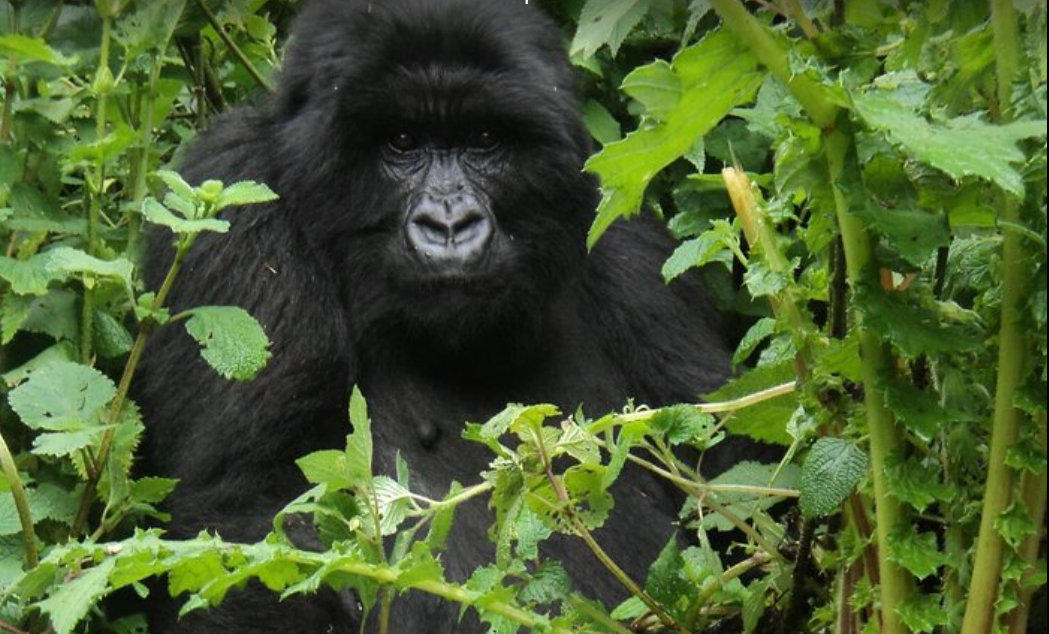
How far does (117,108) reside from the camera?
3.99 meters

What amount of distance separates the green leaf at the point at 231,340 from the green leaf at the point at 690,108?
4.40ft

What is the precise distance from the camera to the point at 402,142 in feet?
13.3

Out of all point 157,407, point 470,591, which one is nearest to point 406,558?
point 470,591

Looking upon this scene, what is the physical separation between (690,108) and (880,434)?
41 centimetres

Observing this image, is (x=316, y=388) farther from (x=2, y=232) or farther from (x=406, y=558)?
(x=406, y=558)

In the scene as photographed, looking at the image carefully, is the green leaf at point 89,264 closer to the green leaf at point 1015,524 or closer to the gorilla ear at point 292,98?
the gorilla ear at point 292,98

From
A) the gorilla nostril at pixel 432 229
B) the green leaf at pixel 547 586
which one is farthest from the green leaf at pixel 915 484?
the gorilla nostril at pixel 432 229

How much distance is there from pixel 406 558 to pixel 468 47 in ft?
7.17

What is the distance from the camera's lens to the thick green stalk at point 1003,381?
170 cm

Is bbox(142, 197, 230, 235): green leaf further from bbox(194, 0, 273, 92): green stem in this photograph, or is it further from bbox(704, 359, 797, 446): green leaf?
bbox(194, 0, 273, 92): green stem

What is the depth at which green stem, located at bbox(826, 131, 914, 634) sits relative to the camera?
1.83 meters

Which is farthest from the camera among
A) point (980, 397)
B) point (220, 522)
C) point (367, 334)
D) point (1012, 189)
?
point (367, 334)

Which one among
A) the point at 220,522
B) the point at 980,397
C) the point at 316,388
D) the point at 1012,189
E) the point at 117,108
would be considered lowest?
the point at 220,522

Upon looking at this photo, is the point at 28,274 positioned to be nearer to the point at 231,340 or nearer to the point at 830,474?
the point at 231,340
